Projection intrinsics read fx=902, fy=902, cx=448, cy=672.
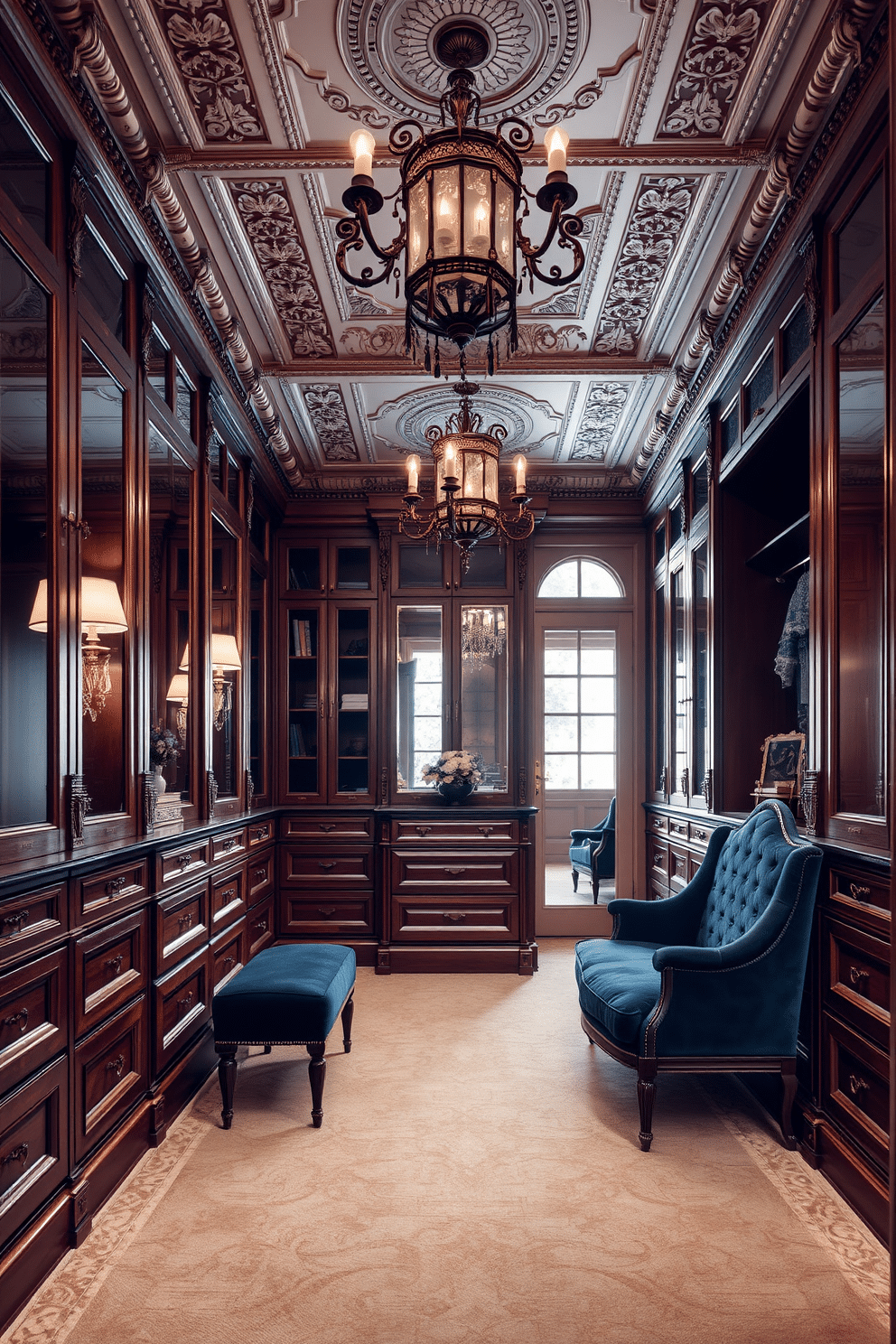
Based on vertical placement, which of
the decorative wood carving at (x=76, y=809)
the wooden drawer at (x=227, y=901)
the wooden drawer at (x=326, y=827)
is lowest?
the wooden drawer at (x=227, y=901)

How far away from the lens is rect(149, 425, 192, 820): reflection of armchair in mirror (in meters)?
3.45

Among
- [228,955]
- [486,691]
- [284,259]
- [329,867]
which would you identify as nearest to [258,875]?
[329,867]

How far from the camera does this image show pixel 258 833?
17.2ft

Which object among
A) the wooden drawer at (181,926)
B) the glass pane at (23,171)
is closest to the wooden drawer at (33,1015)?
the wooden drawer at (181,926)

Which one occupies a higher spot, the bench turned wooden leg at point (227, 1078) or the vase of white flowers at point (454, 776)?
the vase of white flowers at point (454, 776)

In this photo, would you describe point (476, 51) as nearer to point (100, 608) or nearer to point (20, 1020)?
point (100, 608)

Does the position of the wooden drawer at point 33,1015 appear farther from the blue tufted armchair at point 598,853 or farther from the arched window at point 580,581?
the arched window at point 580,581

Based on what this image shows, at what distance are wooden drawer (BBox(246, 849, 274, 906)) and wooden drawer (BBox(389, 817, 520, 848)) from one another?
80 centimetres

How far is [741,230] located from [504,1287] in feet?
11.7

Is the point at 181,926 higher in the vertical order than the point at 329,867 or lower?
higher

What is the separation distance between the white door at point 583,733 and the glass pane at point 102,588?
3.99 m

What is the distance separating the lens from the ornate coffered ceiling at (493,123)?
2584 mm

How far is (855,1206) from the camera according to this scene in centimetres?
256

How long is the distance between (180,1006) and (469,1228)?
4.79 feet
